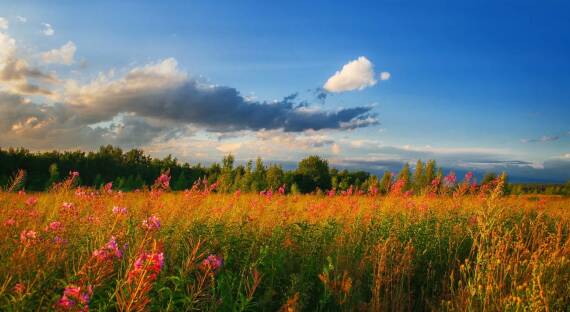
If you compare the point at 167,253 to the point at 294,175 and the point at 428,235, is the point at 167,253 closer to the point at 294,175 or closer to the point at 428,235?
the point at 428,235

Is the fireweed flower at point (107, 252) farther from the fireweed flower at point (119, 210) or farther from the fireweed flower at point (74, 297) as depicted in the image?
the fireweed flower at point (119, 210)

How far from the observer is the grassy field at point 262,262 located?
96.0 inches

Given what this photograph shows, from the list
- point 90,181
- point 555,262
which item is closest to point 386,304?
point 555,262

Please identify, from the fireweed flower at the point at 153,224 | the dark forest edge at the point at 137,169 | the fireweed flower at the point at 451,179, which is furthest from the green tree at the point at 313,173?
the fireweed flower at the point at 153,224

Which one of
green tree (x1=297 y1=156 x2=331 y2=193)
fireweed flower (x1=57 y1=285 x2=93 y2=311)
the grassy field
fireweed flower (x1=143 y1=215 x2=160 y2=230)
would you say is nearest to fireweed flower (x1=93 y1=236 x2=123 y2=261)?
the grassy field

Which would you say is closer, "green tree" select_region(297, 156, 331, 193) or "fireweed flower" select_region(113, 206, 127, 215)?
"fireweed flower" select_region(113, 206, 127, 215)

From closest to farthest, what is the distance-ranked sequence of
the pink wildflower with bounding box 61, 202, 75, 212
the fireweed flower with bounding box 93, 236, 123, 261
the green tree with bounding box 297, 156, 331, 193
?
the fireweed flower with bounding box 93, 236, 123, 261 < the pink wildflower with bounding box 61, 202, 75, 212 < the green tree with bounding box 297, 156, 331, 193

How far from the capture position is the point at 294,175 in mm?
45781

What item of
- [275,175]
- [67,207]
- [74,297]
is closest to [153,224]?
[74,297]

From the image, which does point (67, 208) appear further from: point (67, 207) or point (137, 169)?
point (137, 169)

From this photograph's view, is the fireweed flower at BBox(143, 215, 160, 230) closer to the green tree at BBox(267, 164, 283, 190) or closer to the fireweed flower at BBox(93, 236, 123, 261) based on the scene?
the fireweed flower at BBox(93, 236, 123, 261)

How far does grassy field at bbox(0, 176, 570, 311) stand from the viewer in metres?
2.44

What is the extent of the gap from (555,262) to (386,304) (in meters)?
1.97

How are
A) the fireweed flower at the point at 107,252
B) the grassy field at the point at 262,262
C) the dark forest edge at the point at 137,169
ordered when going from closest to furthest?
the fireweed flower at the point at 107,252
the grassy field at the point at 262,262
the dark forest edge at the point at 137,169
